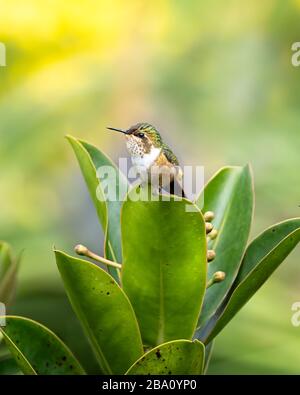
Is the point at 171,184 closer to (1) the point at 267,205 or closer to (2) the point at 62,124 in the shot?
(1) the point at 267,205

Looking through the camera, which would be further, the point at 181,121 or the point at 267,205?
the point at 181,121

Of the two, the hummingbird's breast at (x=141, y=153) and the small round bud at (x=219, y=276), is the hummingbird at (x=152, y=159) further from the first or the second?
the small round bud at (x=219, y=276)

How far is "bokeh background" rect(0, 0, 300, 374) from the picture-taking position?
177 cm

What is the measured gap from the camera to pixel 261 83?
220 centimetres

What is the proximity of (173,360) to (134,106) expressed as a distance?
1.48 m

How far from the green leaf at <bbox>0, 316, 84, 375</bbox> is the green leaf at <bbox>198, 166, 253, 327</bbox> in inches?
7.0

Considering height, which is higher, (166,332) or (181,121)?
(181,121)

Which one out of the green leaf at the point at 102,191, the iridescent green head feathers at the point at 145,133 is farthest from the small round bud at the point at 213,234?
the iridescent green head feathers at the point at 145,133

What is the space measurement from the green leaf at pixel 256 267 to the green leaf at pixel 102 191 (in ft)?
0.49

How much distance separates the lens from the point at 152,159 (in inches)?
41.2

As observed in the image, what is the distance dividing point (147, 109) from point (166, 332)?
1411 mm

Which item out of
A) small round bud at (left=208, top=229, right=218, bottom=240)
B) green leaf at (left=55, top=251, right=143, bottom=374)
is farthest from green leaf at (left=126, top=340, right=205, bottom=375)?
small round bud at (left=208, top=229, right=218, bottom=240)

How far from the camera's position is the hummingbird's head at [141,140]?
3.51 feet

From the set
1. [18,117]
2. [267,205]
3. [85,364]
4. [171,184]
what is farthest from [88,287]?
[18,117]
